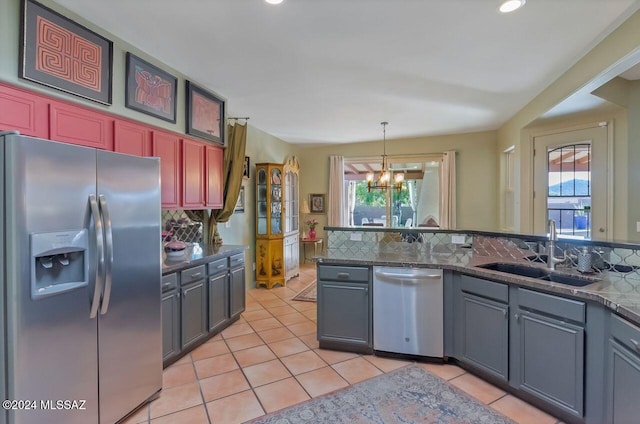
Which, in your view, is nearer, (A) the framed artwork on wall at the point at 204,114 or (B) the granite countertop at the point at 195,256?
(B) the granite countertop at the point at 195,256

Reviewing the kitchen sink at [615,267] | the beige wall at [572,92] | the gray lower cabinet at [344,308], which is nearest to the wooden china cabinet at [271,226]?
the gray lower cabinet at [344,308]

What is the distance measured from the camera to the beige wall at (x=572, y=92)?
222 centimetres

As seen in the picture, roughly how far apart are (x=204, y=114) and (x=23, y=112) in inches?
68.4

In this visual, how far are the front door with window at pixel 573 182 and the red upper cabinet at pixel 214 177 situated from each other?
414 centimetres

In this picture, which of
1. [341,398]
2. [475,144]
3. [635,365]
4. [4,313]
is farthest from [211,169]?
[475,144]

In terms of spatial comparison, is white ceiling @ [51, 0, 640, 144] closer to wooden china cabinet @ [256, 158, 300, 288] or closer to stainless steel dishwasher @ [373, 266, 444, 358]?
wooden china cabinet @ [256, 158, 300, 288]

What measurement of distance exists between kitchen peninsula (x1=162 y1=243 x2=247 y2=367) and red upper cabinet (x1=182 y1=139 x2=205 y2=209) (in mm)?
539

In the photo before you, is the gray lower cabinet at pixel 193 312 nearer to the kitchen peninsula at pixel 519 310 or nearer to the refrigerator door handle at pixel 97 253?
the refrigerator door handle at pixel 97 253

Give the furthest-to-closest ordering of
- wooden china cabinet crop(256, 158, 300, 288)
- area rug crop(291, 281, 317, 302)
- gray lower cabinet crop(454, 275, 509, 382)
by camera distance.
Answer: wooden china cabinet crop(256, 158, 300, 288)
area rug crop(291, 281, 317, 302)
gray lower cabinet crop(454, 275, 509, 382)

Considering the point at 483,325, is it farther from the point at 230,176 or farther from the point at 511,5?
the point at 230,176

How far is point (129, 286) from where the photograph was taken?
1983mm

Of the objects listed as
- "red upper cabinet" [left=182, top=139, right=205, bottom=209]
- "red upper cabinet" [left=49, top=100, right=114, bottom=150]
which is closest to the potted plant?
"red upper cabinet" [left=182, top=139, right=205, bottom=209]

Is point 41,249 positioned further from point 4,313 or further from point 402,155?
point 402,155

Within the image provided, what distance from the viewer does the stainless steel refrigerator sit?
1.45 meters
